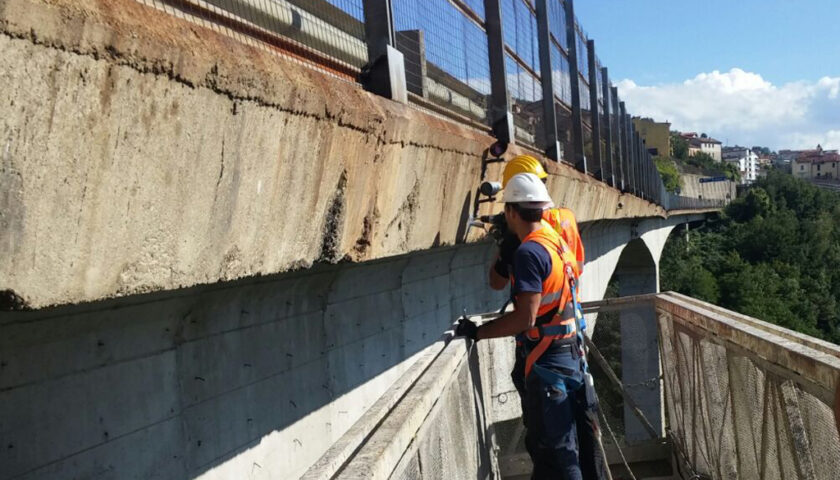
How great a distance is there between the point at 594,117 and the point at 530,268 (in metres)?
8.49

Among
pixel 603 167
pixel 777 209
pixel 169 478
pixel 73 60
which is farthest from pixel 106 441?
pixel 777 209

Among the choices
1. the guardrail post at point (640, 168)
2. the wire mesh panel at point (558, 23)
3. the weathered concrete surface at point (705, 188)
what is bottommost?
the guardrail post at point (640, 168)

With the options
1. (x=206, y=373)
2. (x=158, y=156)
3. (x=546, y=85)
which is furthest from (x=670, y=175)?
(x=158, y=156)

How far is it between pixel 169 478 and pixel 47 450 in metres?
0.59

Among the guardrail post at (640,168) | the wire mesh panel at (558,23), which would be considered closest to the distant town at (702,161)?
the guardrail post at (640,168)

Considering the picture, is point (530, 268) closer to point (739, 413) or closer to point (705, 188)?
point (739, 413)

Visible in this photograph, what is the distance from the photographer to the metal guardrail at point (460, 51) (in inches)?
131

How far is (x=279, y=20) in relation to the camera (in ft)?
10.8

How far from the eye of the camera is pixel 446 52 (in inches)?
209

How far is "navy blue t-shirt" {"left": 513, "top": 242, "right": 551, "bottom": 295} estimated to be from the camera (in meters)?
4.07

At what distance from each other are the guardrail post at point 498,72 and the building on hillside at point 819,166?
168938 mm

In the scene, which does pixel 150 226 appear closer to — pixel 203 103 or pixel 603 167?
pixel 203 103

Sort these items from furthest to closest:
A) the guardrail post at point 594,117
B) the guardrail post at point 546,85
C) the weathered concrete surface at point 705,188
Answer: the weathered concrete surface at point 705,188, the guardrail post at point 594,117, the guardrail post at point 546,85

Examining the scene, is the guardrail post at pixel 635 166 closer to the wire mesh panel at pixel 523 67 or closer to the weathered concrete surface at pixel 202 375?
the wire mesh panel at pixel 523 67
